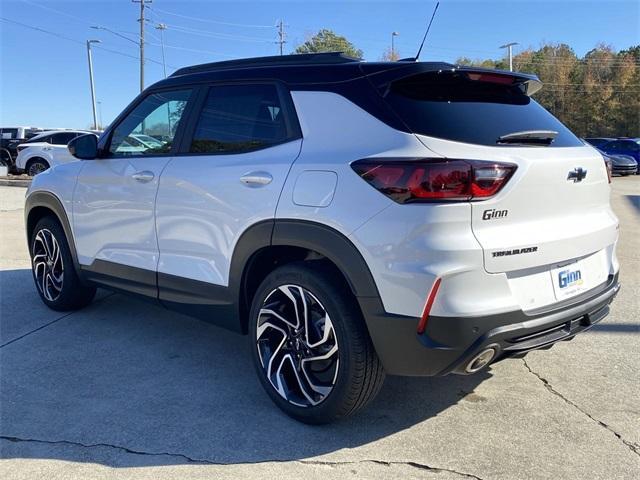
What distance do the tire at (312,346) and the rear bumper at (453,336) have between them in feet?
0.43

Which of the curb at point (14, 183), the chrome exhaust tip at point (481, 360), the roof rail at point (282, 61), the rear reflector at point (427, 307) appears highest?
the roof rail at point (282, 61)

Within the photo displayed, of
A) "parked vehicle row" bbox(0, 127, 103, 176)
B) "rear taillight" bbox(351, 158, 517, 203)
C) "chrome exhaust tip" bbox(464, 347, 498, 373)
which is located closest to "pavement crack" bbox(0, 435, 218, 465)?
"chrome exhaust tip" bbox(464, 347, 498, 373)

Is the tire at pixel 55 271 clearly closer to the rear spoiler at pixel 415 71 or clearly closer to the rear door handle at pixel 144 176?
the rear door handle at pixel 144 176

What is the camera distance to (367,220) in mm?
2496

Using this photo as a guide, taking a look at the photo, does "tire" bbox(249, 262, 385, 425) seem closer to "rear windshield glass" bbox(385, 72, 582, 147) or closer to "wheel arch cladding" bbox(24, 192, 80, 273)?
"rear windshield glass" bbox(385, 72, 582, 147)

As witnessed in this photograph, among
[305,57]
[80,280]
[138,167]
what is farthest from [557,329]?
[80,280]

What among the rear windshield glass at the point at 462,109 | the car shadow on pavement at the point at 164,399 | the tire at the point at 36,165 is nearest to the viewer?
the rear windshield glass at the point at 462,109

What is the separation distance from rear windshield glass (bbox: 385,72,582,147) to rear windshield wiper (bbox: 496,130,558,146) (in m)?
0.03

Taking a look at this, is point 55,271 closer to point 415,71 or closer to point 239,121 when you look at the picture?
point 239,121

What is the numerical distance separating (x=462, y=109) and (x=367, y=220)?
78 cm

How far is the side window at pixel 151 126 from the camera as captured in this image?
3.71 m

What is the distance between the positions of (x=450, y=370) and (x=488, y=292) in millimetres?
412

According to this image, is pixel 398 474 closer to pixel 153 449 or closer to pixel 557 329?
pixel 557 329

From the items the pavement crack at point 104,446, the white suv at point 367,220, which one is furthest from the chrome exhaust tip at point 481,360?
the pavement crack at point 104,446
